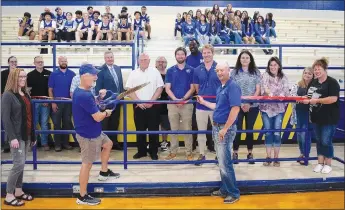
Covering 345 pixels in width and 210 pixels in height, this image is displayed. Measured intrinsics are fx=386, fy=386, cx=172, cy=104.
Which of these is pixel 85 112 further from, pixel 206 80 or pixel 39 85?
pixel 39 85

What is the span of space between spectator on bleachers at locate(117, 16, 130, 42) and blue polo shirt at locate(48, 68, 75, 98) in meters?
5.44

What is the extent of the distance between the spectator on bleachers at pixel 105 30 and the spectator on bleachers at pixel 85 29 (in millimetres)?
217

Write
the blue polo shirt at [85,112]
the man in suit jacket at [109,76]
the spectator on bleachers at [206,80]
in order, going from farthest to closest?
the man in suit jacket at [109,76] < the spectator on bleachers at [206,80] < the blue polo shirt at [85,112]

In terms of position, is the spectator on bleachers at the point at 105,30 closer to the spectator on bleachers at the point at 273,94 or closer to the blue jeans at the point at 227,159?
the spectator on bleachers at the point at 273,94

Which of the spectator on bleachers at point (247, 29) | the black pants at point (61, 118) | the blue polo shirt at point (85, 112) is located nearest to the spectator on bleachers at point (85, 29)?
the spectator on bleachers at point (247, 29)

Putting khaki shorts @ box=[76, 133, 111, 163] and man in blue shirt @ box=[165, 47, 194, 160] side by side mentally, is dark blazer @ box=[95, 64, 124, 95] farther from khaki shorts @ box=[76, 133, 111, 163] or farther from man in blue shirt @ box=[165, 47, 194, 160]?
khaki shorts @ box=[76, 133, 111, 163]

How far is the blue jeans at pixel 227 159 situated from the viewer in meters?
4.51

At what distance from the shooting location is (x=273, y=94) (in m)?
5.54

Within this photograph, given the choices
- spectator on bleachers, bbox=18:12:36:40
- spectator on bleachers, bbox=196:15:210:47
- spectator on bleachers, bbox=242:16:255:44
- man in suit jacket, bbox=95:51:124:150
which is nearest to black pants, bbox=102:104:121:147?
man in suit jacket, bbox=95:51:124:150

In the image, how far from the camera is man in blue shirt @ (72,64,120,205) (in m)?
4.24

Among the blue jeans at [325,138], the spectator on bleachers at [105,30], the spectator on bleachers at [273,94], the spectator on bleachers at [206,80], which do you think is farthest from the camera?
the spectator on bleachers at [105,30]

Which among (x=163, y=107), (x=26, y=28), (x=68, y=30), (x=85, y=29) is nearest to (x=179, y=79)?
(x=163, y=107)

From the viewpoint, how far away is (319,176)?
525 cm

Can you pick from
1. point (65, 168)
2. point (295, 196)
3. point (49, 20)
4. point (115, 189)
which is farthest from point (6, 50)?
point (295, 196)
